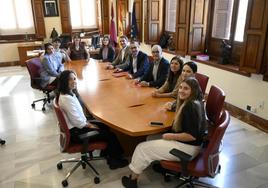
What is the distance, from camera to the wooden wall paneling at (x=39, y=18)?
7.80 metres

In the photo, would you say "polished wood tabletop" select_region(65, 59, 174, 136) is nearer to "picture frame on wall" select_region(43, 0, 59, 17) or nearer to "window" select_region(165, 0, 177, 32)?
"window" select_region(165, 0, 177, 32)

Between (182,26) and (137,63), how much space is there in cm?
146

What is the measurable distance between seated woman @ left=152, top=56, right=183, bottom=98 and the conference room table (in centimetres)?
9

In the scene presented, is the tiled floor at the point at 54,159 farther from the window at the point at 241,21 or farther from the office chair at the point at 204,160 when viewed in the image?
the window at the point at 241,21

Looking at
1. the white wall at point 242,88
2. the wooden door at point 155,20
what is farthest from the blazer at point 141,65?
the wooden door at point 155,20

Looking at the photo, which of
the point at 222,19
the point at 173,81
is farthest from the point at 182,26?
the point at 173,81

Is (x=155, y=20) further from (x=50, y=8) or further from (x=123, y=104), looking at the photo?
(x=123, y=104)

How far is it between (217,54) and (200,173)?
3.37m

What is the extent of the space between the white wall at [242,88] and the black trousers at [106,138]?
7.58ft

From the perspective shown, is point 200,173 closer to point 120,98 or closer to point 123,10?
point 120,98

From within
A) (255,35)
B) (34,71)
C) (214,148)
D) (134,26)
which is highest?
(134,26)

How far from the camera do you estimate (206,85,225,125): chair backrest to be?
248 centimetres

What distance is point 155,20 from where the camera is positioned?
6.42 m

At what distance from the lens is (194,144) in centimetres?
212
